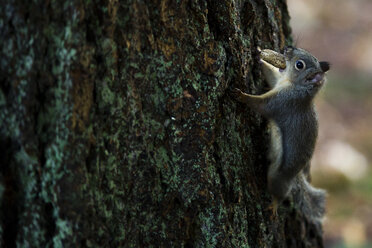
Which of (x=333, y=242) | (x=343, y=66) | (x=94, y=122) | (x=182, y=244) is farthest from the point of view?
(x=343, y=66)

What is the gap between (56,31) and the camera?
1513mm

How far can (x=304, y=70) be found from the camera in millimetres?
2891

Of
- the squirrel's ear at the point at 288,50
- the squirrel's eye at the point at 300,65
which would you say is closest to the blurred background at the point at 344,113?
the squirrel's eye at the point at 300,65

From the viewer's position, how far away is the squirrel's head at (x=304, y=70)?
2844 millimetres

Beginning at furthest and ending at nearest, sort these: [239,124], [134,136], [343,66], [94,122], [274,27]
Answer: [343,66] → [274,27] → [239,124] → [134,136] → [94,122]

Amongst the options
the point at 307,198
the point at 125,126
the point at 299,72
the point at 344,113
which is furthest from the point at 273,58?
the point at 344,113

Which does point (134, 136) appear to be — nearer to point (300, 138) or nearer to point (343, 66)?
point (300, 138)

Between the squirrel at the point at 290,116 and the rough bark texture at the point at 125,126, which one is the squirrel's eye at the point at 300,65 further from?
the rough bark texture at the point at 125,126

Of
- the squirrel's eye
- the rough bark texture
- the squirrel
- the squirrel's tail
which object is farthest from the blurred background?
the rough bark texture

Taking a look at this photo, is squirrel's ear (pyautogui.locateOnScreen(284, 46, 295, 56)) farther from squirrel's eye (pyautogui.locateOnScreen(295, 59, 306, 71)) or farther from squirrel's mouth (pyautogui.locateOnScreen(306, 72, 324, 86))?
squirrel's mouth (pyautogui.locateOnScreen(306, 72, 324, 86))

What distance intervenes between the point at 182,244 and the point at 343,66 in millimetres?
7397

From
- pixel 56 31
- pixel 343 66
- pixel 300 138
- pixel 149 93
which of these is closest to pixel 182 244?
pixel 149 93

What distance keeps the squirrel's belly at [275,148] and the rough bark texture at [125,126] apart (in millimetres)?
263

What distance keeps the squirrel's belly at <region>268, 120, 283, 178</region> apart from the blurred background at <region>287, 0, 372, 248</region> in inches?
88.8
